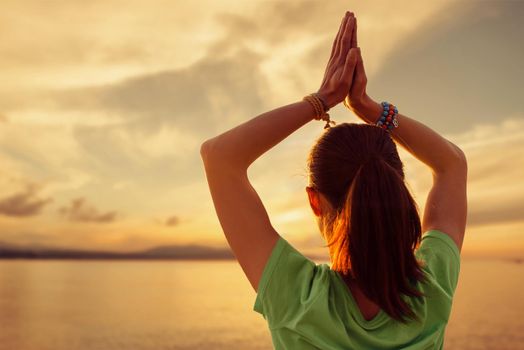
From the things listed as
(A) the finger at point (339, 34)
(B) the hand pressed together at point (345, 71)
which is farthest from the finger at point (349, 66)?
(A) the finger at point (339, 34)

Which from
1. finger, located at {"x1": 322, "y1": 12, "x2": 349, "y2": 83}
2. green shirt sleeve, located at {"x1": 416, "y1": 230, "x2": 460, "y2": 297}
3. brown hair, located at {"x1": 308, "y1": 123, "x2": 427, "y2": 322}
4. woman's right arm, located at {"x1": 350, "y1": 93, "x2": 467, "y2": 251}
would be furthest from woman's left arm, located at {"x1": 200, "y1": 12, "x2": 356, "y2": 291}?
green shirt sleeve, located at {"x1": 416, "y1": 230, "x2": 460, "y2": 297}

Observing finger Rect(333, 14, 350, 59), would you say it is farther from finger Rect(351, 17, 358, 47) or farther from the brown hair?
the brown hair

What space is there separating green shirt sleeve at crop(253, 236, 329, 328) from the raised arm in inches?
21.7

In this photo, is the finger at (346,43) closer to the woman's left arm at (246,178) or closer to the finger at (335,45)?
the finger at (335,45)

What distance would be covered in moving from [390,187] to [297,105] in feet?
1.26

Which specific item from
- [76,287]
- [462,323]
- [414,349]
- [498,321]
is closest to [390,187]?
[414,349]

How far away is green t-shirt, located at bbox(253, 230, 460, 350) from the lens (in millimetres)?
1718

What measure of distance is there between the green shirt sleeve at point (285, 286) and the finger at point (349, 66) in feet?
2.00

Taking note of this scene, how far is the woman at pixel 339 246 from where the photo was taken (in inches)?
67.7

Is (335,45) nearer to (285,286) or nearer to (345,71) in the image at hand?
(345,71)

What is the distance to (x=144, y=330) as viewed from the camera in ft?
133

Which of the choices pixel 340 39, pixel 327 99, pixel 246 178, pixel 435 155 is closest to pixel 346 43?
pixel 340 39

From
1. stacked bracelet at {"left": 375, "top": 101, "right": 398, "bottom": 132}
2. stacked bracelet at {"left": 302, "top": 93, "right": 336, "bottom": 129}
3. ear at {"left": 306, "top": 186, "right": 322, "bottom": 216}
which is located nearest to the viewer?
ear at {"left": 306, "top": 186, "right": 322, "bottom": 216}

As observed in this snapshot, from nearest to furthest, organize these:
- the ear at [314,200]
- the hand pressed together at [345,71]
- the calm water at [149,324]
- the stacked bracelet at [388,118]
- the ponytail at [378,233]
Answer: the ponytail at [378,233], the ear at [314,200], the hand pressed together at [345,71], the stacked bracelet at [388,118], the calm water at [149,324]
